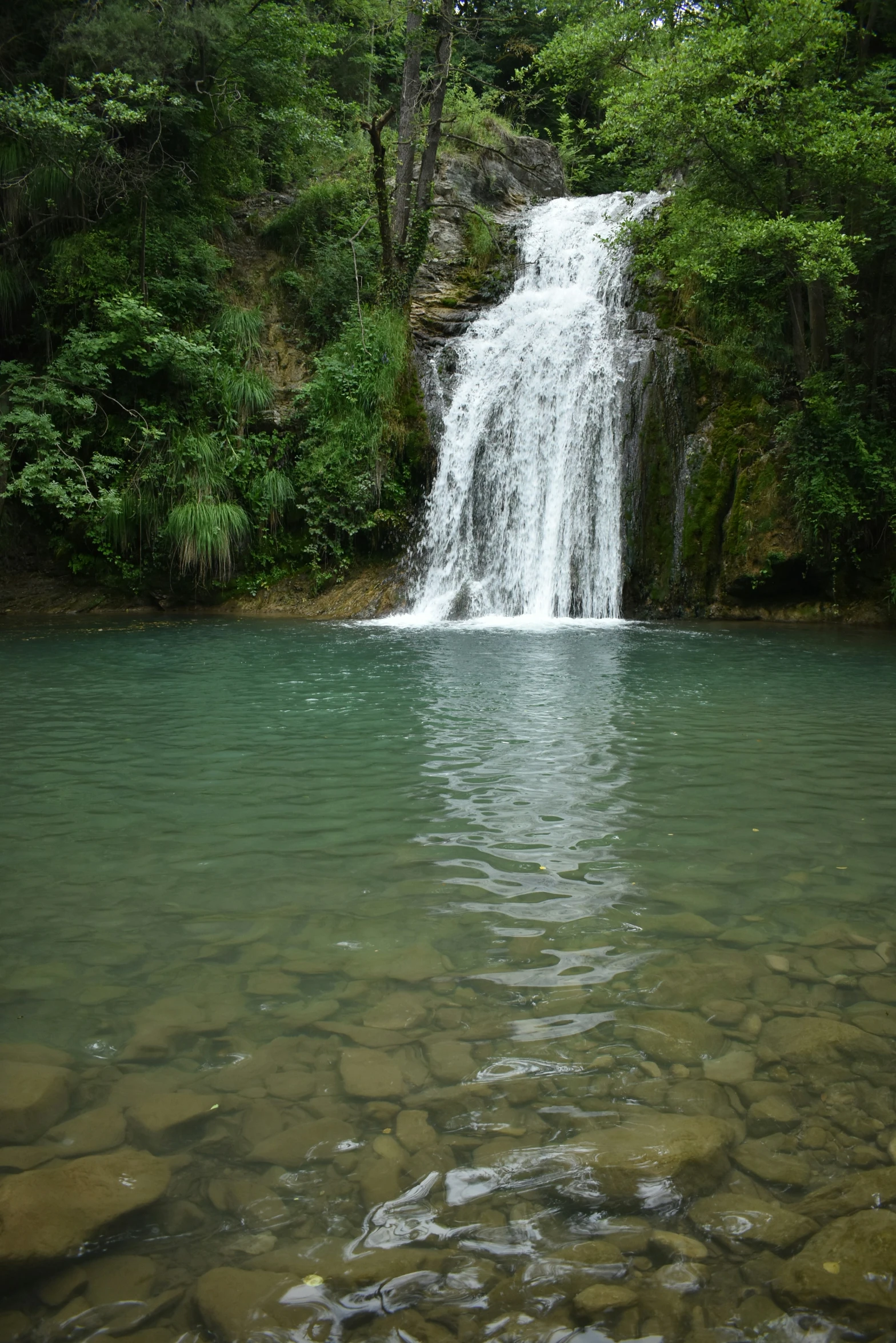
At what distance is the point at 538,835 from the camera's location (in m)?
4.03

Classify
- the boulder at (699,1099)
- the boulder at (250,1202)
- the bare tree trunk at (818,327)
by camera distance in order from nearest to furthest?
the boulder at (250,1202)
the boulder at (699,1099)
the bare tree trunk at (818,327)

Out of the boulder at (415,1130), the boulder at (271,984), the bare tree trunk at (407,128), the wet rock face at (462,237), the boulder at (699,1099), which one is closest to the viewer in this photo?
the boulder at (415,1130)

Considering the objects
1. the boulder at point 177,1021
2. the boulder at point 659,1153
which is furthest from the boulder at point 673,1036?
the boulder at point 177,1021

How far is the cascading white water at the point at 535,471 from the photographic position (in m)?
14.5

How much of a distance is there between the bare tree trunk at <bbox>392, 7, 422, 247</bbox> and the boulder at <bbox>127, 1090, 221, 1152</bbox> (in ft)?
56.7

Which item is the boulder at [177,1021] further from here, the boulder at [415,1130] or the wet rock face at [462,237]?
the wet rock face at [462,237]

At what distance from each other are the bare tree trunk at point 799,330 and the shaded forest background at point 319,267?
72mm

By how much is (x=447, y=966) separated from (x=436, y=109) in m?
18.4

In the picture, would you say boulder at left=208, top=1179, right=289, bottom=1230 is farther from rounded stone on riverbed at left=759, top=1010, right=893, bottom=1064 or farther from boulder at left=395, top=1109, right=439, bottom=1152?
rounded stone on riverbed at left=759, top=1010, right=893, bottom=1064

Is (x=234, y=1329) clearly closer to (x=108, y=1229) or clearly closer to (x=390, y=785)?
(x=108, y=1229)

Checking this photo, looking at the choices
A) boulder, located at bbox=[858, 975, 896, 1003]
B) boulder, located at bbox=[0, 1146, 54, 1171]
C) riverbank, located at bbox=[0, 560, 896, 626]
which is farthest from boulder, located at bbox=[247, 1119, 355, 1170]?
riverbank, located at bbox=[0, 560, 896, 626]

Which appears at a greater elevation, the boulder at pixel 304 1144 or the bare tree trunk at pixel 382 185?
the bare tree trunk at pixel 382 185

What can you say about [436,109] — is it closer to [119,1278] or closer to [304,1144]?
[304,1144]

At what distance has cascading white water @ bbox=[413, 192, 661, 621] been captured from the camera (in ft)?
47.4
